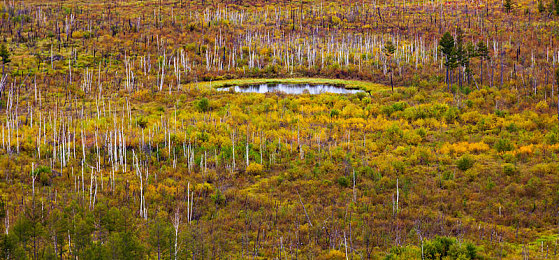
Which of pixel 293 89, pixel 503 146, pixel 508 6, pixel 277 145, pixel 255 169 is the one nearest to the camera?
pixel 255 169

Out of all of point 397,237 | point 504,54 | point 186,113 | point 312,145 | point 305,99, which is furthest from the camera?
point 504,54

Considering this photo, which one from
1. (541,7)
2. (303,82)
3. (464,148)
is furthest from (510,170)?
(541,7)

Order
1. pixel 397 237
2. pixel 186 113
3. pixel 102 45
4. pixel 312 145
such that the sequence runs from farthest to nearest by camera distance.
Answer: pixel 102 45, pixel 186 113, pixel 312 145, pixel 397 237

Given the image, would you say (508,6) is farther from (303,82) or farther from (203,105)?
(203,105)

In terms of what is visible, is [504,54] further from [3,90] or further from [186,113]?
[3,90]

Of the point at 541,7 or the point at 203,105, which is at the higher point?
the point at 541,7

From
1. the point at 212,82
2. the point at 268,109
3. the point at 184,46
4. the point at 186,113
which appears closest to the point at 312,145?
the point at 268,109

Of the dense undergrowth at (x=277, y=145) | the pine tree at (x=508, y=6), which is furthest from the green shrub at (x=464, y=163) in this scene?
the pine tree at (x=508, y=6)

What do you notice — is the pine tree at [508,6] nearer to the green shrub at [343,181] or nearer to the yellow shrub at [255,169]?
the green shrub at [343,181]
